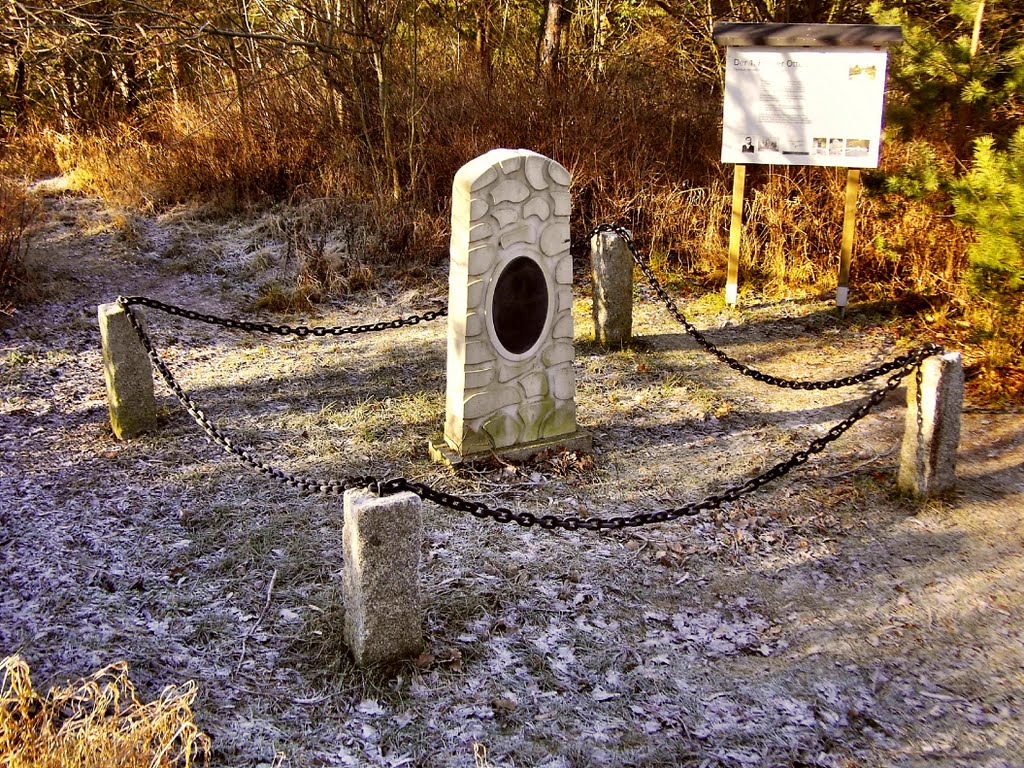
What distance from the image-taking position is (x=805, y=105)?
24.3ft

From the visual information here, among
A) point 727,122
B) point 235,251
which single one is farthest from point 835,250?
point 235,251

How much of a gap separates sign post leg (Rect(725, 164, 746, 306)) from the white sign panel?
0.21 m

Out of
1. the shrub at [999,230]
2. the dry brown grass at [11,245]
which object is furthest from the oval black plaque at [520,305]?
the dry brown grass at [11,245]

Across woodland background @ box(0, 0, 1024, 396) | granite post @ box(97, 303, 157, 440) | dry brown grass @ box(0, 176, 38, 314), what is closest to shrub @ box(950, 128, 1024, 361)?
woodland background @ box(0, 0, 1024, 396)

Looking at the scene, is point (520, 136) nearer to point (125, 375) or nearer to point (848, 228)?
point (848, 228)

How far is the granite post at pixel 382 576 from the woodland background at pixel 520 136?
4.43 m

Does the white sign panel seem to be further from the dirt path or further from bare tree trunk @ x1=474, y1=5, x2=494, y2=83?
bare tree trunk @ x1=474, y1=5, x2=494, y2=83

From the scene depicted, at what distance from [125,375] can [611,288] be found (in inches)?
141

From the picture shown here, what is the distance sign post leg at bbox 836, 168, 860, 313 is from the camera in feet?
24.6

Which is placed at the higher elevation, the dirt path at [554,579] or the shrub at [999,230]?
the shrub at [999,230]

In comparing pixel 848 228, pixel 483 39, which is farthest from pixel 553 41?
pixel 848 228

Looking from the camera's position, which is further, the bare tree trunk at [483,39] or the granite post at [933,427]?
the bare tree trunk at [483,39]

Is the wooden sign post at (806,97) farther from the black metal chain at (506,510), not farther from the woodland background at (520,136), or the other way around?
the black metal chain at (506,510)

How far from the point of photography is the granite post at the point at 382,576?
3238 mm
